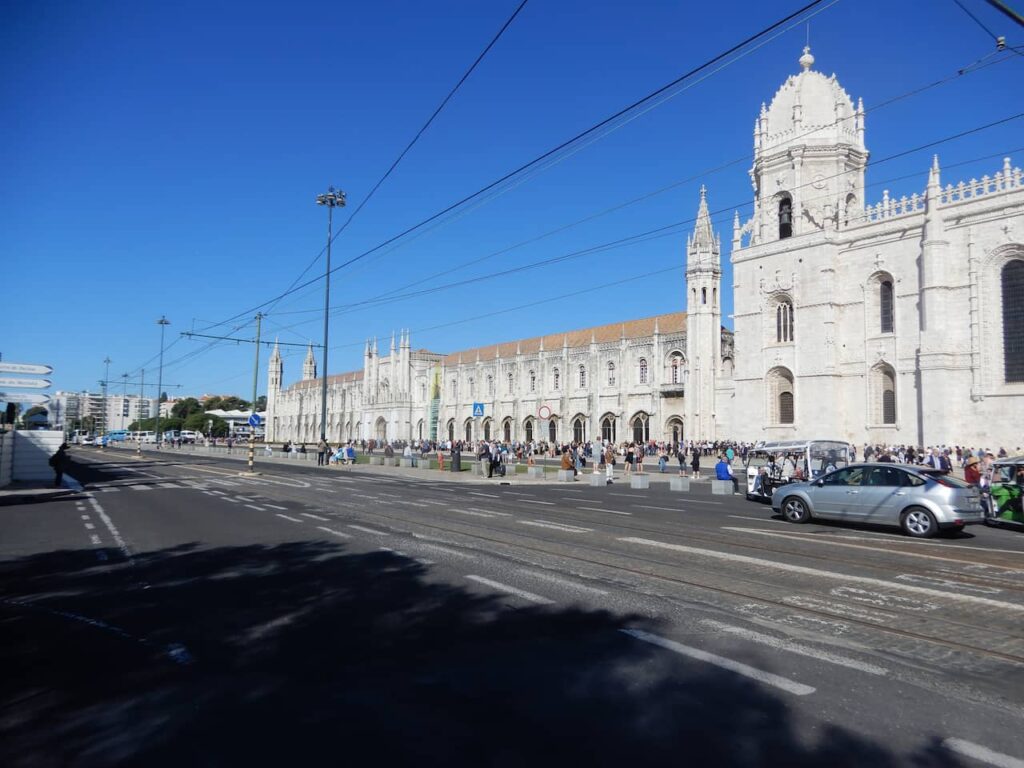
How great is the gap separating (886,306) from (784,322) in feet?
19.2

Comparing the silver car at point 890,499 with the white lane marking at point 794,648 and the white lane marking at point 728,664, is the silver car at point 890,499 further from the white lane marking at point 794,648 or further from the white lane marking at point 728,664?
the white lane marking at point 728,664

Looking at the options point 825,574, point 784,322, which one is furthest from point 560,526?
point 784,322

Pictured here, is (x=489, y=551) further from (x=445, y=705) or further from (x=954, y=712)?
(x=954, y=712)

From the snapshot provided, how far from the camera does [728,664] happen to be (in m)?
4.64

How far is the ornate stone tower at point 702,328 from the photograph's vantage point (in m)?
51.4

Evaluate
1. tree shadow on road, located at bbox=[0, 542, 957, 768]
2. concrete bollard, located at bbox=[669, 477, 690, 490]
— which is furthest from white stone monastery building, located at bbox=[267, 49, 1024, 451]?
tree shadow on road, located at bbox=[0, 542, 957, 768]

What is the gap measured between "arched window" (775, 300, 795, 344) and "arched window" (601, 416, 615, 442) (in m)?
20.9

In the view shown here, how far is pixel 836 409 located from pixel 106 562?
126 feet

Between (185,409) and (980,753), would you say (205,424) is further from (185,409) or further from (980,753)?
(980,753)

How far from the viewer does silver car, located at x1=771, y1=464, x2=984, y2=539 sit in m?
11.2

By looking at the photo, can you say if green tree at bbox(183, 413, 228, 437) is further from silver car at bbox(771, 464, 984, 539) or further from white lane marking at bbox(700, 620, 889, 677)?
white lane marking at bbox(700, 620, 889, 677)

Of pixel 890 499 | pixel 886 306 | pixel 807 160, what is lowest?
pixel 890 499

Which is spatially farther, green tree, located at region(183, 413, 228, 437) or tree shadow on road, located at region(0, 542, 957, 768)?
green tree, located at region(183, 413, 228, 437)

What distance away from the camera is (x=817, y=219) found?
41000 mm
